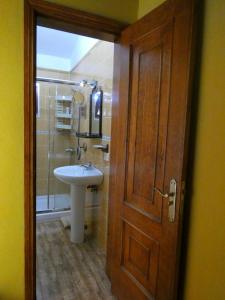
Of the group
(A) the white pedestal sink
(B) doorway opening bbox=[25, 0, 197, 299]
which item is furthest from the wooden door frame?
(A) the white pedestal sink

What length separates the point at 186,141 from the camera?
3.77ft

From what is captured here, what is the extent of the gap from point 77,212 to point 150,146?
157 cm

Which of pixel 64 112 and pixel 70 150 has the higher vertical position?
pixel 64 112

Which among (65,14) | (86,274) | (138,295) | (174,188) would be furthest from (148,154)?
(86,274)

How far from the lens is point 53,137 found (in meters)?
3.98

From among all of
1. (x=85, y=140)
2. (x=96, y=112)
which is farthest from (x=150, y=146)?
(x=85, y=140)

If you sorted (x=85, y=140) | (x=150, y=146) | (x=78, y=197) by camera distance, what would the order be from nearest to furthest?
(x=150, y=146)
(x=78, y=197)
(x=85, y=140)

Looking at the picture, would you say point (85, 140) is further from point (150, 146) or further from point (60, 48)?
point (150, 146)

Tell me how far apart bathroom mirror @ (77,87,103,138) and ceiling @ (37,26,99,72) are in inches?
25.2

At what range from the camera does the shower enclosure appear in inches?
151

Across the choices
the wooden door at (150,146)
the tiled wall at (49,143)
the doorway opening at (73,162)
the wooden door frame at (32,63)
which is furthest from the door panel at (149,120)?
the tiled wall at (49,143)

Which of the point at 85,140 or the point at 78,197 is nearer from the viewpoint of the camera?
the point at 78,197

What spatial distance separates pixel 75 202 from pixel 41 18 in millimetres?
1857

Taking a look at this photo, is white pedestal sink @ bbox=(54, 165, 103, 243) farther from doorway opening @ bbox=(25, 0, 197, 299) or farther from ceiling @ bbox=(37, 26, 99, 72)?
ceiling @ bbox=(37, 26, 99, 72)
